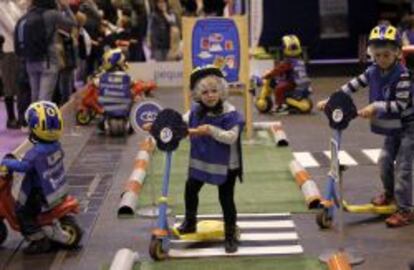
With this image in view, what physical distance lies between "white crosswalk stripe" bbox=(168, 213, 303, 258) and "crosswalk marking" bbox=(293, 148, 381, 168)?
2304mm

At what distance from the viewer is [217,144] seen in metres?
6.11

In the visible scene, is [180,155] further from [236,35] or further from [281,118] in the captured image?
[281,118]

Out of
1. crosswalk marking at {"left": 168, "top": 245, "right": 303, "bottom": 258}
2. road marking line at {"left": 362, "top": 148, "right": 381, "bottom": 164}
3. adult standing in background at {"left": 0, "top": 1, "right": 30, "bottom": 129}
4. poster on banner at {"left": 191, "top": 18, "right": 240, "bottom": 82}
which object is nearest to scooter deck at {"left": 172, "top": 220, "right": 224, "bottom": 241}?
crosswalk marking at {"left": 168, "top": 245, "right": 303, "bottom": 258}

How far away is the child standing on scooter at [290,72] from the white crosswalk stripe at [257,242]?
570 cm

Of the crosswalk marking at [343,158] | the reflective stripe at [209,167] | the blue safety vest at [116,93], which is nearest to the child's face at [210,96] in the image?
the reflective stripe at [209,167]

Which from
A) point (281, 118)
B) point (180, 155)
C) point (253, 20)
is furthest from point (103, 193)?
point (253, 20)

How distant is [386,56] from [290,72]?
19.1 ft

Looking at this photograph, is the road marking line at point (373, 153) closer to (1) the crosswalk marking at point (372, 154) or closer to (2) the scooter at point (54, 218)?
(1) the crosswalk marking at point (372, 154)

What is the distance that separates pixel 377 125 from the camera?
678 cm

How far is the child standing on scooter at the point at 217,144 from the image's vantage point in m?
6.10

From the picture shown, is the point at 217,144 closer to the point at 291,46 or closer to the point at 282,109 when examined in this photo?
the point at 291,46

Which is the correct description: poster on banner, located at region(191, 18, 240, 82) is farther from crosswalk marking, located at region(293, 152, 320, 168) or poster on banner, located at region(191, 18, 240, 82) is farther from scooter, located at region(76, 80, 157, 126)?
scooter, located at region(76, 80, 157, 126)

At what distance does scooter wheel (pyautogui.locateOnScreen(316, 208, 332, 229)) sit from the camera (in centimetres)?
665

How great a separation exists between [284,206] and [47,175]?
2188mm
